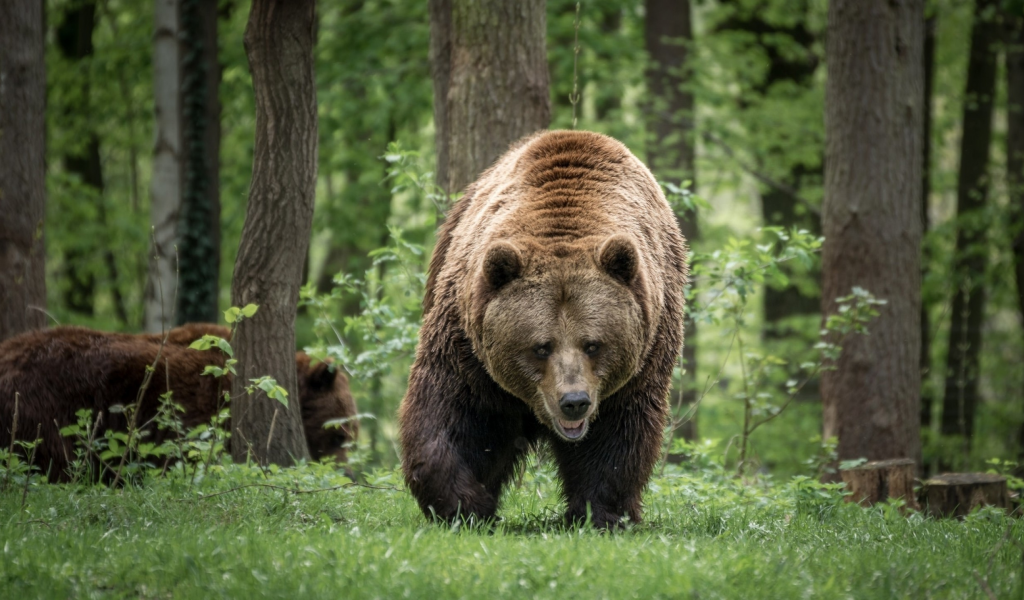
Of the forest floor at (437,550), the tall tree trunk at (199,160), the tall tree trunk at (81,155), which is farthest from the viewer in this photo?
the tall tree trunk at (81,155)

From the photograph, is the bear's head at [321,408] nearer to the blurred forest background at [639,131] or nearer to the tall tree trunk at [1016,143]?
the blurred forest background at [639,131]

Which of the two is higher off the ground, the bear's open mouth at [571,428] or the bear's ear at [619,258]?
the bear's ear at [619,258]

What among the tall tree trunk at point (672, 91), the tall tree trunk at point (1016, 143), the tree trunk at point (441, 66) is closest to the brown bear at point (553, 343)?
the tree trunk at point (441, 66)

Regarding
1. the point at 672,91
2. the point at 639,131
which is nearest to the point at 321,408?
the point at 639,131

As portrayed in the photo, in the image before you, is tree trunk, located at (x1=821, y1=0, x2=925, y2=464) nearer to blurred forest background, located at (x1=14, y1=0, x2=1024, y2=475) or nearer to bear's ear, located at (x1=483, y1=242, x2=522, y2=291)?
blurred forest background, located at (x1=14, y1=0, x2=1024, y2=475)

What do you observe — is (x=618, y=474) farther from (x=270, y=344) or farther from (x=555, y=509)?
(x=270, y=344)

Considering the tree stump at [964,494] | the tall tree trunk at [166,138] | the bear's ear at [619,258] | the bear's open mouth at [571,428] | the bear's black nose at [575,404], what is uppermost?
the tall tree trunk at [166,138]

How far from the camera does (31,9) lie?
29.2 feet

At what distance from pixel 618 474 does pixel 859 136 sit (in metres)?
5.82

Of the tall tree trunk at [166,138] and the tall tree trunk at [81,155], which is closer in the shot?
the tall tree trunk at [166,138]

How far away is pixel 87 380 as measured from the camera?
8.29 m

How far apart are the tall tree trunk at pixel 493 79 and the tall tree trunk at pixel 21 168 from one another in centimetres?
371

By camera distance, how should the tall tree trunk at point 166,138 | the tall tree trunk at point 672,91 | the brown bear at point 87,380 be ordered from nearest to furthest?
the brown bear at point 87,380
the tall tree trunk at point 166,138
the tall tree trunk at point 672,91

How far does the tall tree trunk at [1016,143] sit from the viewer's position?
49.8 feet
